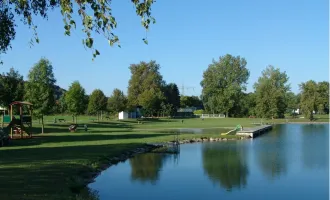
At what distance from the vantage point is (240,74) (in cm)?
10356

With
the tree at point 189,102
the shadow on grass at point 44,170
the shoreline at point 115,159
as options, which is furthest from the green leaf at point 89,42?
the tree at point 189,102

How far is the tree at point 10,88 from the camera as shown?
47531 mm

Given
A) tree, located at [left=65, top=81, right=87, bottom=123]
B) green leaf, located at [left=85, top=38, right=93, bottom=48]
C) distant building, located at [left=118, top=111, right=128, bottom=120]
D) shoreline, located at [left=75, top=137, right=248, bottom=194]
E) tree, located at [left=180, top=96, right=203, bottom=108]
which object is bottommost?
shoreline, located at [left=75, top=137, right=248, bottom=194]

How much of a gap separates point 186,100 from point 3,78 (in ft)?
334

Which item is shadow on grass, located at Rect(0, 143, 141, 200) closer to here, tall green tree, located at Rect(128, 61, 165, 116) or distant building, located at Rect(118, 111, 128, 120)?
distant building, located at Rect(118, 111, 128, 120)

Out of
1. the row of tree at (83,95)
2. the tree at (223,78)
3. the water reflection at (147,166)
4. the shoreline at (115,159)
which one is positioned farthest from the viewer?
the tree at (223,78)

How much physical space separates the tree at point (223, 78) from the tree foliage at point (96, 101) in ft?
129

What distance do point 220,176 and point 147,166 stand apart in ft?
15.0

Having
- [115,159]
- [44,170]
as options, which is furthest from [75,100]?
[44,170]

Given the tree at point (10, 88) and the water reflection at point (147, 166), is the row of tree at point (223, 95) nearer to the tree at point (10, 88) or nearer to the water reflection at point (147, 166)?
the tree at point (10, 88)

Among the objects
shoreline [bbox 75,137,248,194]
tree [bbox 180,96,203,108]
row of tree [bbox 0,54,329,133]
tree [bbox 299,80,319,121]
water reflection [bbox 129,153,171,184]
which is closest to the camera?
shoreline [bbox 75,137,248,194]

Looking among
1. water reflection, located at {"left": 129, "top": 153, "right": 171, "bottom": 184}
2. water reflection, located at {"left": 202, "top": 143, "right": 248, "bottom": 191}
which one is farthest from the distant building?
water reflection, located at {"left": 129, "top": 153, "right": 171, "bottom": 184}

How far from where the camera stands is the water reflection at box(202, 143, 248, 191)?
18819mm

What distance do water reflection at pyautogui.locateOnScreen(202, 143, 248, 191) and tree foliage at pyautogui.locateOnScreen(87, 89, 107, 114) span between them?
40.6 m
